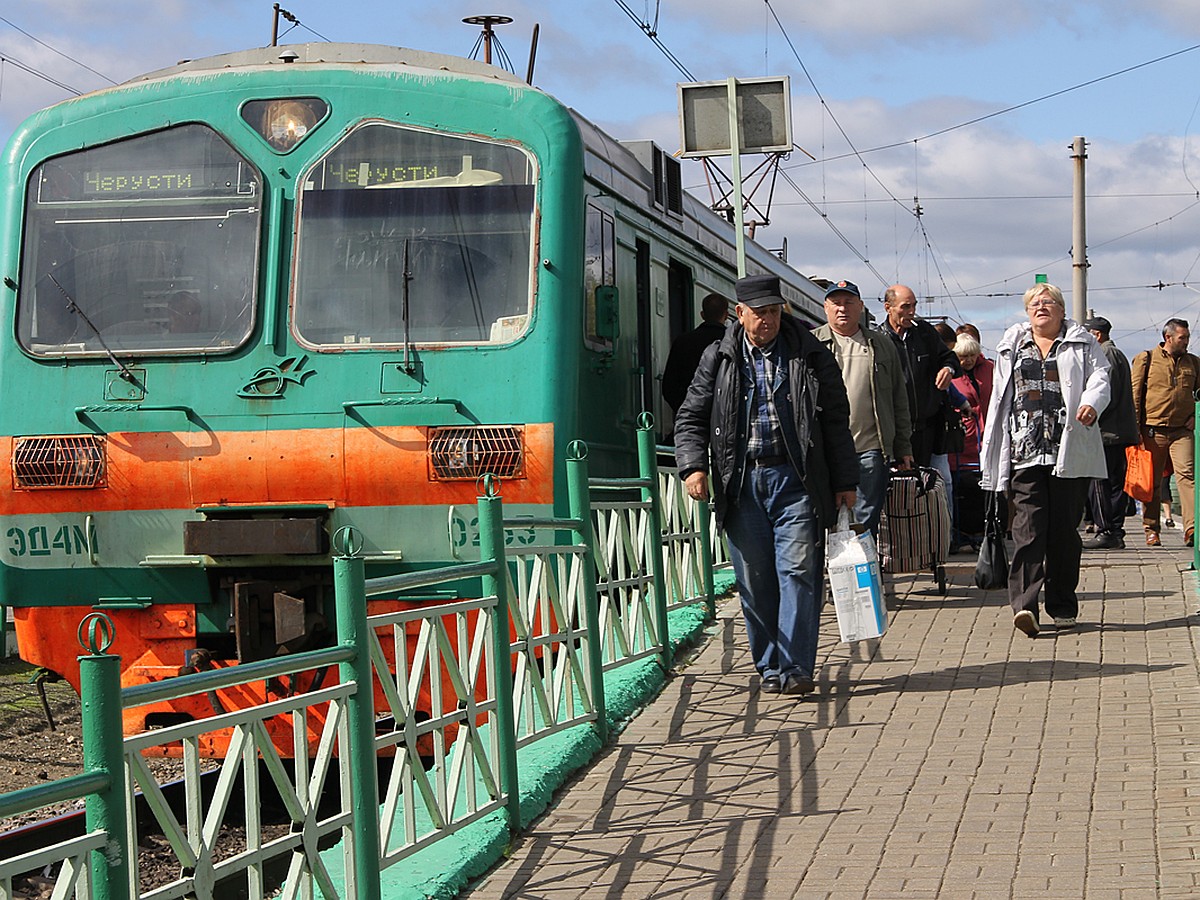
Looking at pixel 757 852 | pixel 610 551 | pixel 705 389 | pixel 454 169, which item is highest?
pixel 454 169

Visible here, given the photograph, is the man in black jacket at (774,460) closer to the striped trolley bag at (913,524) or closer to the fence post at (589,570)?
the fence post at (589,570)

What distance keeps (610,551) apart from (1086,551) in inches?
284

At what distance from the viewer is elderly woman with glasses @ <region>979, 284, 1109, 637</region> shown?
8461 mm

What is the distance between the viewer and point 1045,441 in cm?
852

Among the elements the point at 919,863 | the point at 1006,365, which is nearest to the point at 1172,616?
the point at 1006,365

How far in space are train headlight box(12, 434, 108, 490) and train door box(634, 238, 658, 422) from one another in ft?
10.9

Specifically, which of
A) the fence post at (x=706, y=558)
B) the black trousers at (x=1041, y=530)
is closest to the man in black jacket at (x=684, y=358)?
the fence post at (x=706, y=558)

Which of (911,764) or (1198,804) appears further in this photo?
(911,764)

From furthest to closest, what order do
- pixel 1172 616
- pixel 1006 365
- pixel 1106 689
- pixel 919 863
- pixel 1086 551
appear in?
pixel 1086 551 → pixel 1172 616 → pixel 1006 365 → pixel 1106 689 → pixel 919 863

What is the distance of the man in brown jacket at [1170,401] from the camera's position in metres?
13.5

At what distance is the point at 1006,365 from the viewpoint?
28.8 feet

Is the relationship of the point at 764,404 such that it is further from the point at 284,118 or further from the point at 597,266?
the point at 284,118

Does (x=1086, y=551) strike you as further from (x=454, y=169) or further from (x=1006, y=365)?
(x=454, y=169)

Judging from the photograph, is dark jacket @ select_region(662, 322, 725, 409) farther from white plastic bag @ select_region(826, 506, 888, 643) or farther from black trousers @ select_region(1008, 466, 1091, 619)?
white plastic bag @ select_region(826, 506, 888, 643)
